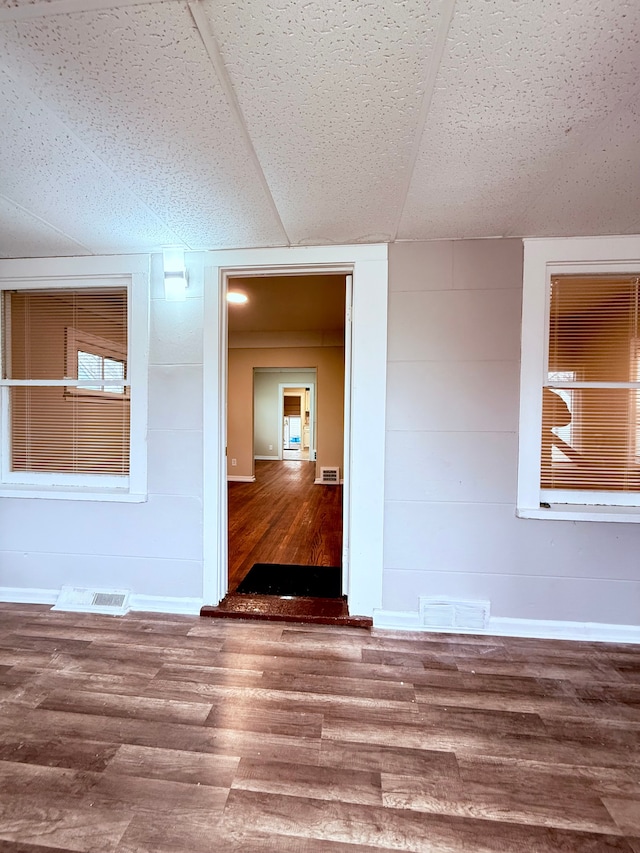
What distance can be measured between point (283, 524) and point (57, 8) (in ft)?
12.0

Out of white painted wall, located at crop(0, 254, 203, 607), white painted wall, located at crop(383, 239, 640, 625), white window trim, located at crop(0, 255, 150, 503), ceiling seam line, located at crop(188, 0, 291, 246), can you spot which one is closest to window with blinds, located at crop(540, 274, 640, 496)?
white painted wall, located at crop(383, 239, 640, 625)

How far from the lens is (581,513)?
1.83 meters

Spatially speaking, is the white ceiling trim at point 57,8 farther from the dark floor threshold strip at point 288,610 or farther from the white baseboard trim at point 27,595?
the white baseboard trim at point 27,595

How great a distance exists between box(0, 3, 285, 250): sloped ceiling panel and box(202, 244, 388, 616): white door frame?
42 centimetres

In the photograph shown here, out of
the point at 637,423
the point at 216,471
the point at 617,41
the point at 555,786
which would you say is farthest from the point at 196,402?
the point at 637,423

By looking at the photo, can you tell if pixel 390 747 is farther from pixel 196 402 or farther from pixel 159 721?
pixel 196 402

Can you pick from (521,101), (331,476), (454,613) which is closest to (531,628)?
(454,613)

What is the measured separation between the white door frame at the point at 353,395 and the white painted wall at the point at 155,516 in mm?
71

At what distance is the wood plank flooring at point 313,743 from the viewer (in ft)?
3.20

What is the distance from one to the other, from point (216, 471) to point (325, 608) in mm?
1083

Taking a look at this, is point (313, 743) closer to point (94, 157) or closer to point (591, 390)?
point (591, 390)

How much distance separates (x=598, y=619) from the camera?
186 centimetres

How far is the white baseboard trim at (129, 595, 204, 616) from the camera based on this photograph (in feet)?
6.77

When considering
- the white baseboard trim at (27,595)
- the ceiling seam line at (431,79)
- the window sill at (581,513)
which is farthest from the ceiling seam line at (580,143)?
the white baseboard trim at (27,595)
